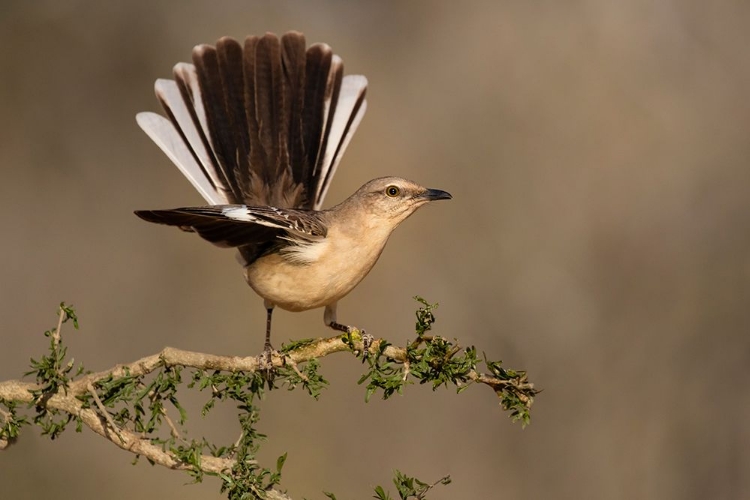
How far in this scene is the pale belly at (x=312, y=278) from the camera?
3.63 meters

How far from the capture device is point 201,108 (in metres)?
4.50

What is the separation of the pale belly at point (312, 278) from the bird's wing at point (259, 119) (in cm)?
85

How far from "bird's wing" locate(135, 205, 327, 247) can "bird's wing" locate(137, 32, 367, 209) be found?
2.04 feet

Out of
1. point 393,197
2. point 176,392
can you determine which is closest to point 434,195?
point 393,197

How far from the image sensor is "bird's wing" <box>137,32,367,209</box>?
14.7ft

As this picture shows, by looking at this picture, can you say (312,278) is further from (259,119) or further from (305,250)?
(259,119)

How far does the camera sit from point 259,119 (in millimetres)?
4602

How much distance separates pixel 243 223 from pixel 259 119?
121cm

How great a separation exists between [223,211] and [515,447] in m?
4.65

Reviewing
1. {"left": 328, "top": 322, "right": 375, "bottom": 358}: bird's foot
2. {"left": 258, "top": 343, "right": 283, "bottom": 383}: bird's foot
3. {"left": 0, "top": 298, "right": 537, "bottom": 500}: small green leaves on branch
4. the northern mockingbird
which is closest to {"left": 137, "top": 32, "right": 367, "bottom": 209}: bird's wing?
the northern mockingbird

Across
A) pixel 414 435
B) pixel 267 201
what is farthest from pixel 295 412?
pixel 267 201

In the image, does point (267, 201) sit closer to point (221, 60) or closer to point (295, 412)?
point (221, 60)

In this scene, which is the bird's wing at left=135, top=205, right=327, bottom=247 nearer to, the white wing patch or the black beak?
the white wing patch

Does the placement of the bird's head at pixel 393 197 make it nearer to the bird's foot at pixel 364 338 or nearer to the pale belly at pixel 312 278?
the pale belly at pixel 312 278
